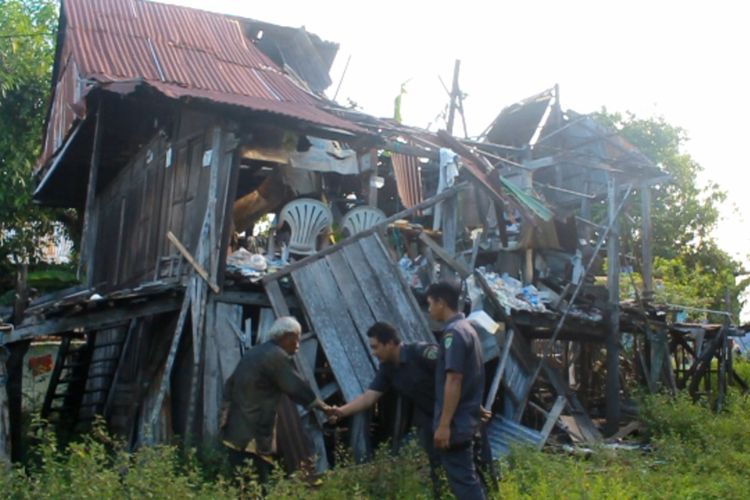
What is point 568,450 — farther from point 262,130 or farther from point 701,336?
point 701,336

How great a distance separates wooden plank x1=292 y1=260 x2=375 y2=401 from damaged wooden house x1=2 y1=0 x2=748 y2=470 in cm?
2

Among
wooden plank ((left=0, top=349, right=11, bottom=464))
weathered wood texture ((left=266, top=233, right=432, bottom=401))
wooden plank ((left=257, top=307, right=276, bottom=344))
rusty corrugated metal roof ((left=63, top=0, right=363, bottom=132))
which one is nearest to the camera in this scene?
wooden plank ((left=0, top=349, right=11, bottom=464))

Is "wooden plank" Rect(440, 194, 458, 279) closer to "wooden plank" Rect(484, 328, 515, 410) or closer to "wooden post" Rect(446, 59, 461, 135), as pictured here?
"wooden plank" Rect(484, 328, 515, 410)

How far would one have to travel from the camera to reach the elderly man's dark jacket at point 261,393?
611cm

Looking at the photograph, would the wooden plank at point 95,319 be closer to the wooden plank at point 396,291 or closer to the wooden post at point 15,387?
the wooden post at point 15,387

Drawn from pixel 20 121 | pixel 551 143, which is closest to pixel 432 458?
pixel 551 143

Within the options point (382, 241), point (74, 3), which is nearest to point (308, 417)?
point (382, 241)

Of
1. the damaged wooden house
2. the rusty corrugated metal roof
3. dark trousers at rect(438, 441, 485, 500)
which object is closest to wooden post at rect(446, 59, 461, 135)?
the damaged wooden house

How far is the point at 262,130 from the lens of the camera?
8.92 m

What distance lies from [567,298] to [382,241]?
3.25 meters

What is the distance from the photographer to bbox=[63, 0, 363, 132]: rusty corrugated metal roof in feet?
36.3

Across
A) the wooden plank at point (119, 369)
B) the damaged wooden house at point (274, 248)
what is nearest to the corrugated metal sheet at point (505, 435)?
the damaged wooden house at point (274, 248)

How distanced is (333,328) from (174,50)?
21.3ft

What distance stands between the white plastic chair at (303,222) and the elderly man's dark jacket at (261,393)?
118 inches
